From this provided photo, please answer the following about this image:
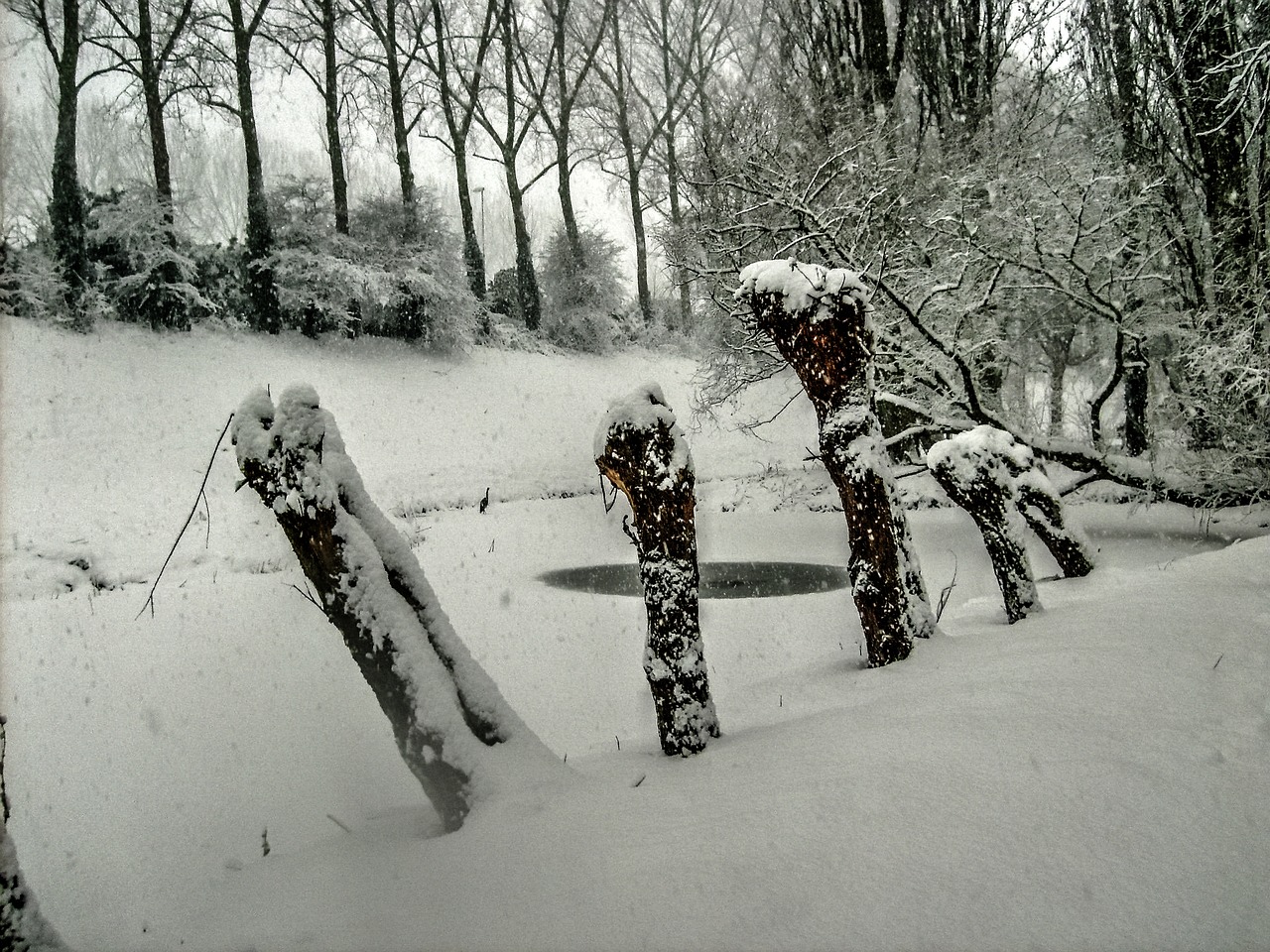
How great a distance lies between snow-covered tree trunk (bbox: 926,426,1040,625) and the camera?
401 cm

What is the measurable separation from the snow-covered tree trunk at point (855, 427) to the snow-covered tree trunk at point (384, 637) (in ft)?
6.25

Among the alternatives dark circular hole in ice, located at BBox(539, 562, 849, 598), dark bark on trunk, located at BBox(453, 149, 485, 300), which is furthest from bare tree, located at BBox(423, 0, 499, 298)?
dark circular hole in ice, located at BBox(539, 562, 849, 598)

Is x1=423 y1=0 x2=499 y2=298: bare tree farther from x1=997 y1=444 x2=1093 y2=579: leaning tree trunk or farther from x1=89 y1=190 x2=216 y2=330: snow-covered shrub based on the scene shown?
x1=997 y1=444 x2=1093 y2=579: leaning tree trunk

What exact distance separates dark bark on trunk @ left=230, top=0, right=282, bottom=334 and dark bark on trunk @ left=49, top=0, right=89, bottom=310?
2981 millimetres

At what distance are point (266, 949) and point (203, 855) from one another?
197 centimetres

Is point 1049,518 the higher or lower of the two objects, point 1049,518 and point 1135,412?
the lower

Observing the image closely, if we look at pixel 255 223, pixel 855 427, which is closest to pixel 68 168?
pixel 255 223

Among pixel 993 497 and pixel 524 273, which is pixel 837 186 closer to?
pixel 993 497

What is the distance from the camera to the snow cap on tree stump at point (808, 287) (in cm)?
335

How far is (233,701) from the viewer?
205 inches

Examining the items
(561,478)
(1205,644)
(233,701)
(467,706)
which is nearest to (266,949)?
(467,706)

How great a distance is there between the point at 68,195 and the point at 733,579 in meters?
14.6

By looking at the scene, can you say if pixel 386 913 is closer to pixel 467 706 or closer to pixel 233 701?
pixel 467 706

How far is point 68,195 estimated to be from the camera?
1307 cm
